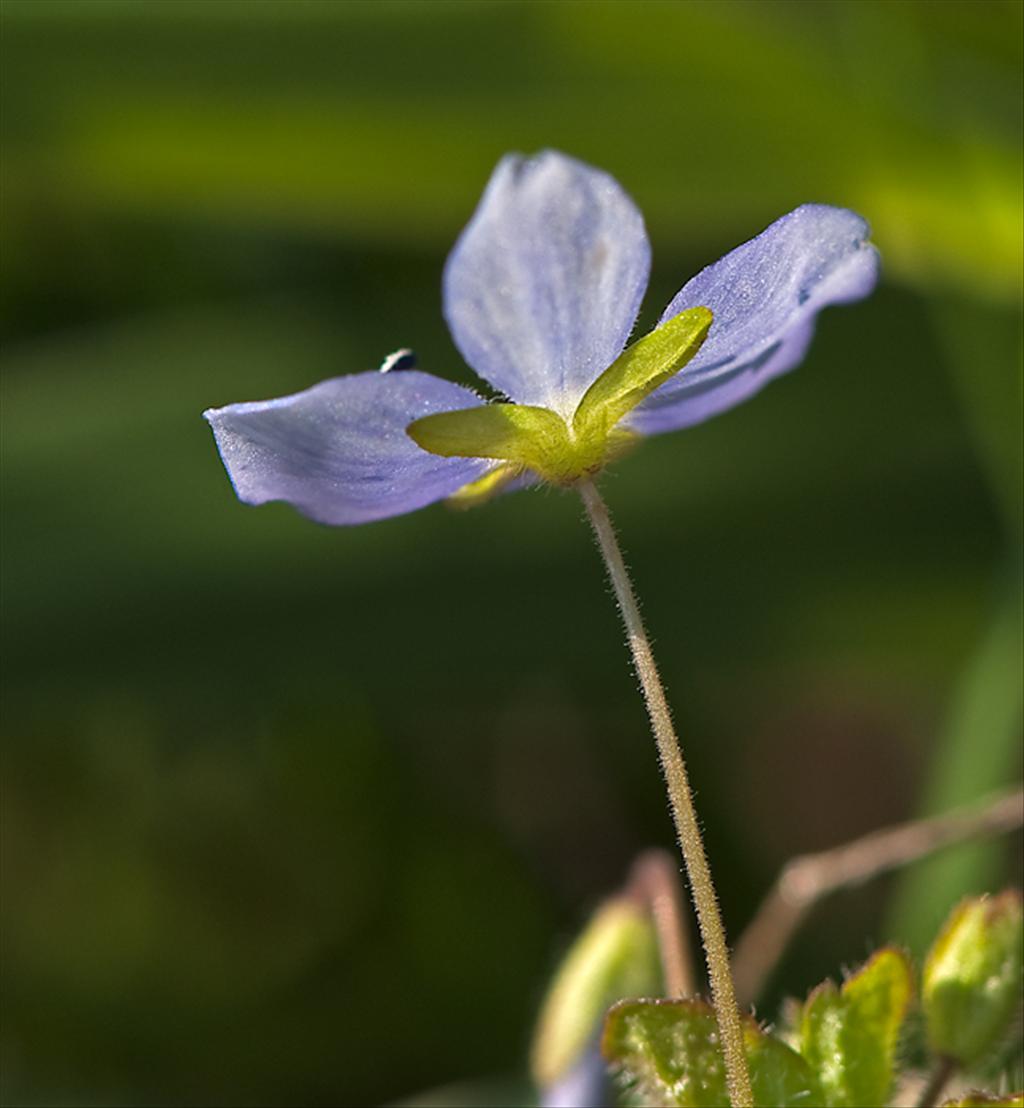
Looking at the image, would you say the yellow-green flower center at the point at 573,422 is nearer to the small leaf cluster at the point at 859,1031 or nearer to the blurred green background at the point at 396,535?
the small leaf cluster at the point at 859,1031

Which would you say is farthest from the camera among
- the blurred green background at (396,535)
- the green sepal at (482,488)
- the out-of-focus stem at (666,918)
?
the blurred green background at (396,535)

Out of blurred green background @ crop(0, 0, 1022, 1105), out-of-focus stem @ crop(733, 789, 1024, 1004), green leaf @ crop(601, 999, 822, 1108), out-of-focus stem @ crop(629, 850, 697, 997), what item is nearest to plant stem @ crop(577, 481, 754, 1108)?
green leaf @ crop(601, 999, 822, 1108)

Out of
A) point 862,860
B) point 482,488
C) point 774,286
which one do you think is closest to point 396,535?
point 862,860

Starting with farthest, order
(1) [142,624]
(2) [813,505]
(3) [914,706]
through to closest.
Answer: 1. (3) [914,706]
2. (2) [813,505]
3. (1) [142,624]

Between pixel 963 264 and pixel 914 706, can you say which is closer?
pixel 963 264

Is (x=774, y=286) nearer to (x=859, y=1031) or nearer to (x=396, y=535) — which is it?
(x=859, y=1031)

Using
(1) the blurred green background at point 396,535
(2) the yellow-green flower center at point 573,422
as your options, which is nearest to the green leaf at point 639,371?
(2) the yellow-green flower center at point 573,422

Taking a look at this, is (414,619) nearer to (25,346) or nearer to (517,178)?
(25,346)

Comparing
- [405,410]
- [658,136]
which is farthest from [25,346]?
[405,410]
